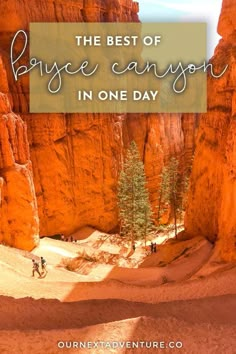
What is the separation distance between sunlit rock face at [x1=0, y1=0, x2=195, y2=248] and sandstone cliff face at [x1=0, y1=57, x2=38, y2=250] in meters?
0.07

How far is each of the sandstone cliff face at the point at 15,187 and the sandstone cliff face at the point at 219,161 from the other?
470 inches

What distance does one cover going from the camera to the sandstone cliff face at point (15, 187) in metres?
24.6

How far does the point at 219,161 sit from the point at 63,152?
17594mm

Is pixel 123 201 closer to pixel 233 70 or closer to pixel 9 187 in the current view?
pixel 9 187

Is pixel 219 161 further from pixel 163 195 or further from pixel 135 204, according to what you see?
pixel 163 195

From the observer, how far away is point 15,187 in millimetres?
25406

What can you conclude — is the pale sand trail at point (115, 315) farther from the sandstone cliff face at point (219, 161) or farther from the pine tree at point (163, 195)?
the pine tree at point (163, 195)

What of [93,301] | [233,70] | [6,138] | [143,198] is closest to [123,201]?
[143,198]

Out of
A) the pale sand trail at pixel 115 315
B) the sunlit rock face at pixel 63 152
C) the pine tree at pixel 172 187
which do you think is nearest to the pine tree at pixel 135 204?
the pine tree at pixel 172 187

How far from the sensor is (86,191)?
3912 centimetres

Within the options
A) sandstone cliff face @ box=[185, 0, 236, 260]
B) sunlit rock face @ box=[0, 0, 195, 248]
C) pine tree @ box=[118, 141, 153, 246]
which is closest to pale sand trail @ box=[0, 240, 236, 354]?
sandstone cliff face @ box=[185, 0, 236, 260]

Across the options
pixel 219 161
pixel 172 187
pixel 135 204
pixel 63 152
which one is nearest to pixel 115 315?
pixel 219 161

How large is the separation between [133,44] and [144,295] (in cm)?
3769

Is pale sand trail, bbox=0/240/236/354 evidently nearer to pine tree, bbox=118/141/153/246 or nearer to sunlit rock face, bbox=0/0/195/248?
sunlit rock face, bbox=0/0/195/248
